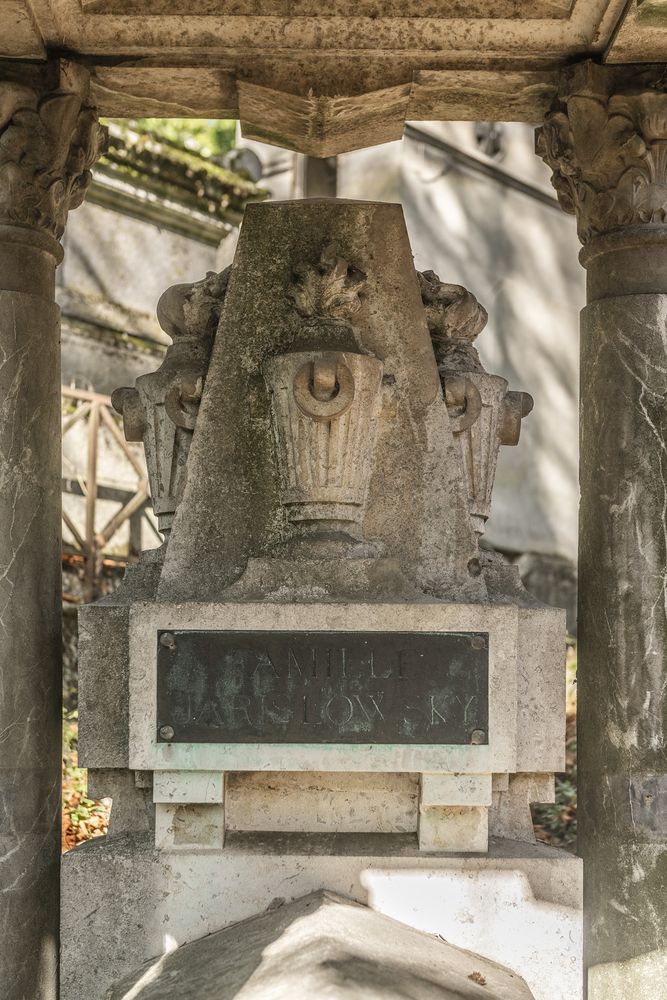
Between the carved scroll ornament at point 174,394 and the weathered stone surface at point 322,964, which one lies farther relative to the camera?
the carved scroll ornament at point 174,394

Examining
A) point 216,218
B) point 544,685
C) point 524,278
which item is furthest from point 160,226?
point 544,685

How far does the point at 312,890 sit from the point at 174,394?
6.24 ft

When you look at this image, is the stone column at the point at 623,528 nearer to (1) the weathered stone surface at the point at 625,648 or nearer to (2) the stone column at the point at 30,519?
(1) the weathered stone surface at the point at 625,648

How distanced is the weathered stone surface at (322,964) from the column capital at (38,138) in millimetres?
2789

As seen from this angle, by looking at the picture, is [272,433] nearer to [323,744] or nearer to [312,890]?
[323,744]

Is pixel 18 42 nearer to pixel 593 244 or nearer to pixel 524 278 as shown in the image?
pixel 593 244

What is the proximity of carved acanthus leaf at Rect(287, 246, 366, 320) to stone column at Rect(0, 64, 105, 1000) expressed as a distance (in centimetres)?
107

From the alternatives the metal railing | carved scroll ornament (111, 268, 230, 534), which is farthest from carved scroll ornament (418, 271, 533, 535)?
the metal railing

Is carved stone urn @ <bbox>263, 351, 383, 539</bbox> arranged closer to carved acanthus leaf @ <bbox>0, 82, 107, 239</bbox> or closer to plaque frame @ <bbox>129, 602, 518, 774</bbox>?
plaque frame @ <bbox>129, 602, 518, 774</bbox>

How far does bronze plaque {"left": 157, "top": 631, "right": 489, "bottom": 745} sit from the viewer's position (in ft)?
14.2

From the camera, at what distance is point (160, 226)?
42.8 feet

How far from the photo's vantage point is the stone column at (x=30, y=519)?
15.6 ft

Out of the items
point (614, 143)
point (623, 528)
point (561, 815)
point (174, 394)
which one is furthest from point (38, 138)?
point (561, 815)

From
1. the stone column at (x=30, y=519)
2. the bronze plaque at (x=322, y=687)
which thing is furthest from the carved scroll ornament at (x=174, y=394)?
A: the bronze plaque at (x=322, y=687)
